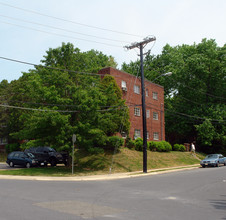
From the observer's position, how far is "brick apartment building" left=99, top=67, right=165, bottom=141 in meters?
30.4

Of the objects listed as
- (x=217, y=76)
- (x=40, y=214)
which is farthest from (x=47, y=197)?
(x=217, y=76)

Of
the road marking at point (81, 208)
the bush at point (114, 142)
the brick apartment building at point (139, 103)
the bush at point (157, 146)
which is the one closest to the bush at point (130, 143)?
the brick apartment building at point (139, 103)

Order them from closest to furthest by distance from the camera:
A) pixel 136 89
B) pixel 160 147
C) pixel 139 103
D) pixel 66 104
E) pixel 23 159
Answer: pixel 66 104
pixel 23 159
pixel 160 147
pixel 139 103
pixel 136 89

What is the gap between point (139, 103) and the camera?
108 ft

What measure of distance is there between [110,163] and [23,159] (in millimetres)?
7695

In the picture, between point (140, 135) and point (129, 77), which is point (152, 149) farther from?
point (129, 77)

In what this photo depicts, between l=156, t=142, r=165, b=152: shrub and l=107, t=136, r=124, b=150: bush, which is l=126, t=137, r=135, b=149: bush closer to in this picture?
l=107, t=136, r=124, b=150: bush

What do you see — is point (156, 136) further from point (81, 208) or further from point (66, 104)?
point (81, 208)

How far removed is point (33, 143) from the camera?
1947cm

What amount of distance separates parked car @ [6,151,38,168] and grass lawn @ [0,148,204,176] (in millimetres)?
1691

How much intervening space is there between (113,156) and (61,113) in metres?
7.40

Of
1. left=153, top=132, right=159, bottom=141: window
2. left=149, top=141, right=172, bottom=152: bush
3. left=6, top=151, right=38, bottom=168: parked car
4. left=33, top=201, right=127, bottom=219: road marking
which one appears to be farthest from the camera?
left=153, top=132, right=159, bottom=141: window

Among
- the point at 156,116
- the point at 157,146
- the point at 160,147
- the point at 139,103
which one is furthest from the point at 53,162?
the point at 156,116

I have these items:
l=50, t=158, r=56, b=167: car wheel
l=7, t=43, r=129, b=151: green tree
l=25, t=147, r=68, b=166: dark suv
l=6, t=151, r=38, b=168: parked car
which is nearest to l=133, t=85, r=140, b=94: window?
l=7, t=43, r=129, b=151: green tree
